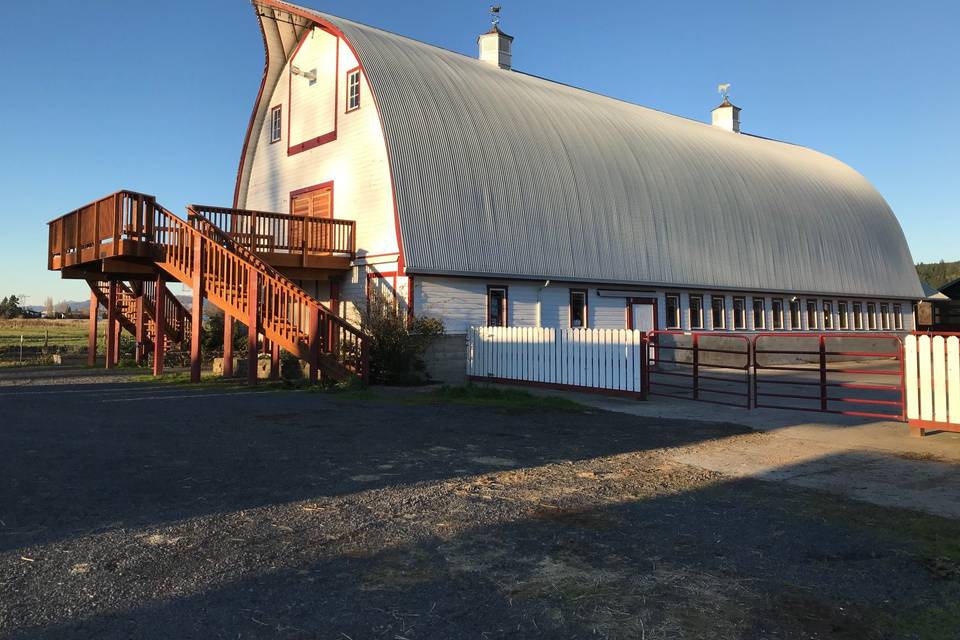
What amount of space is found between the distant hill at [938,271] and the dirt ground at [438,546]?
3635 inches

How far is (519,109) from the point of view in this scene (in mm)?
24484

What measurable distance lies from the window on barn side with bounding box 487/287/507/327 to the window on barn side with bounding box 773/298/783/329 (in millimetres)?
15700

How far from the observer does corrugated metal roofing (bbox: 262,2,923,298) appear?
20.6m

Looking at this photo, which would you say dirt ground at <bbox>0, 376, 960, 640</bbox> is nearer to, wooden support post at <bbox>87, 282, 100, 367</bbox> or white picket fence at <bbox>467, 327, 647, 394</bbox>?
white picket fence at <bbox>467, 327, 647, 394</bbox>

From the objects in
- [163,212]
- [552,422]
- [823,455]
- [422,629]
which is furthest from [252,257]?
[422,629]

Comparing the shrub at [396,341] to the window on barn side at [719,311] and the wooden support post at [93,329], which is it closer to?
the wooden support post at [93,329]

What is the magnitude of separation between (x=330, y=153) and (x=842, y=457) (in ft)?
61.2

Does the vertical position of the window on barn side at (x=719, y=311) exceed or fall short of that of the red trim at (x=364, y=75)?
it falls short

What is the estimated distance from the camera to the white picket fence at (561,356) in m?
15.1

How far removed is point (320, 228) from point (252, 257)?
→ 461cm

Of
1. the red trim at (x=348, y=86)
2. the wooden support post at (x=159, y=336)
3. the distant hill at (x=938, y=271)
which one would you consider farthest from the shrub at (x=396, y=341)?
the distant hill at (x=938, y=271)

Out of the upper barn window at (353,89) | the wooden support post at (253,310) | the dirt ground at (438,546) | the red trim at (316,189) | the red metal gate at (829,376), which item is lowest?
the dirt ground at (438,546)

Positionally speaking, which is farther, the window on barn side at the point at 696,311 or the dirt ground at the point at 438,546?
the window on barn side at the point at 696,311

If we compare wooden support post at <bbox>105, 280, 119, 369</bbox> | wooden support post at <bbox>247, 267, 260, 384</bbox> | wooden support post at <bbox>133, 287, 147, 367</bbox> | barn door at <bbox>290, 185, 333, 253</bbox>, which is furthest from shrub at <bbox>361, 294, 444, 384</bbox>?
wooden support post at <bbox>105, 280, 119, 369</bbox>
